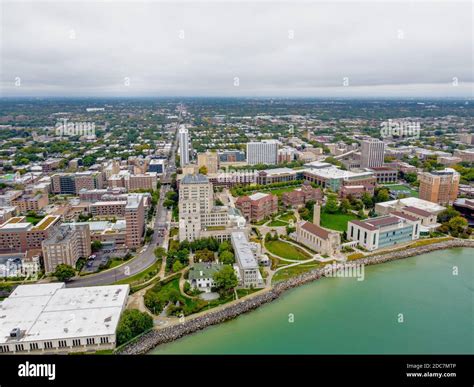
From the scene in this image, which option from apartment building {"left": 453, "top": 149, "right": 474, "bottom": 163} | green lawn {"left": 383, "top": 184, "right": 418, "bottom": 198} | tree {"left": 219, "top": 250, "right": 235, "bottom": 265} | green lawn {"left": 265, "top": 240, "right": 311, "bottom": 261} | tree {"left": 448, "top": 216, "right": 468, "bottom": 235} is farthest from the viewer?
apartment building {"left": 453, "top": 149, "right": 474, "bottom": 163}

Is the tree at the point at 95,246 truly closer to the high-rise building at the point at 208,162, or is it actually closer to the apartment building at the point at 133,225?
the apartment building at the point at 133,225

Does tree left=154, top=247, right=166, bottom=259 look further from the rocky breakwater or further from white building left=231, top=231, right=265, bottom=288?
the rocky breakwater

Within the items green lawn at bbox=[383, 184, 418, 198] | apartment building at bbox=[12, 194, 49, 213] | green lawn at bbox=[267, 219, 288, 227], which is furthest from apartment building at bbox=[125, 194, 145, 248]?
green lawn at bbox=[383, 184, 418, 198]

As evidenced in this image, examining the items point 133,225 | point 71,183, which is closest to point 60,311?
point 133,225

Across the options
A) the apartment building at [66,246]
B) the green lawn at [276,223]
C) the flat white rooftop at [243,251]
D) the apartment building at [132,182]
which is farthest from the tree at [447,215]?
the apartment building at [132,182]

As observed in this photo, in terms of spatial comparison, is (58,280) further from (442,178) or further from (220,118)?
(220,118)

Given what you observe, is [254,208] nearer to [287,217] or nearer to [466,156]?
[287,217]
